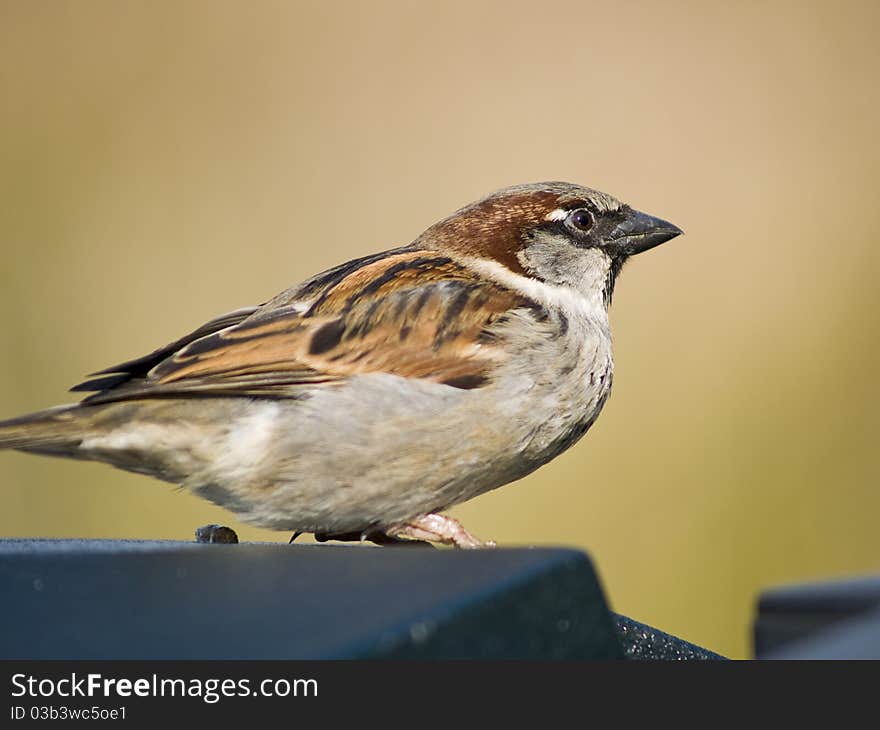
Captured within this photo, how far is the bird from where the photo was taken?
8.29ft

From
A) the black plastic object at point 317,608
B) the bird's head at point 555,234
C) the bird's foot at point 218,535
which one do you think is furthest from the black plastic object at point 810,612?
the bird's head at point 555,234

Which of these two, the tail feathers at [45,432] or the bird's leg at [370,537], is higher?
the tail feathers at [45,432]

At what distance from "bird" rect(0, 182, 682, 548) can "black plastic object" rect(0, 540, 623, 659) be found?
2.90 ft

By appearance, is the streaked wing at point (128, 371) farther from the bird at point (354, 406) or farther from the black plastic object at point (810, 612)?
the black plastic object at point (810, 612)

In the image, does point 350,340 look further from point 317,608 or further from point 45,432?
point 317,608

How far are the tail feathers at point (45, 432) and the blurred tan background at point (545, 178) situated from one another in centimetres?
151

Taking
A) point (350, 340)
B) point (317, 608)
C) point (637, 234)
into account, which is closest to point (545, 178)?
point (637, 234)

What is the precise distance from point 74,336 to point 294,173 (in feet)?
2.78

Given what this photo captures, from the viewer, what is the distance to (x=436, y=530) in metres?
2.63

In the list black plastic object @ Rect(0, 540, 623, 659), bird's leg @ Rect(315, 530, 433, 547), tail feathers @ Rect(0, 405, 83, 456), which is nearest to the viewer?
black plastic object @ Rect(0, 540, 623, 659)

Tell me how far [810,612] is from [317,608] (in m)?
0.71

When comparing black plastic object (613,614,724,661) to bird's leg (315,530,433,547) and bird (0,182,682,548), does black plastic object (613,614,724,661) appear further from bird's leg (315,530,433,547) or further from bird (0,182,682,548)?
bird's leg (315,530,433,547)

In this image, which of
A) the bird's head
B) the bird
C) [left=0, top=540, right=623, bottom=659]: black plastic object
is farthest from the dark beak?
[left=0, top=540, right=623, bottom=659]: black plastic object

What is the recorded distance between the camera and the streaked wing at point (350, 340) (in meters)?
2.56
